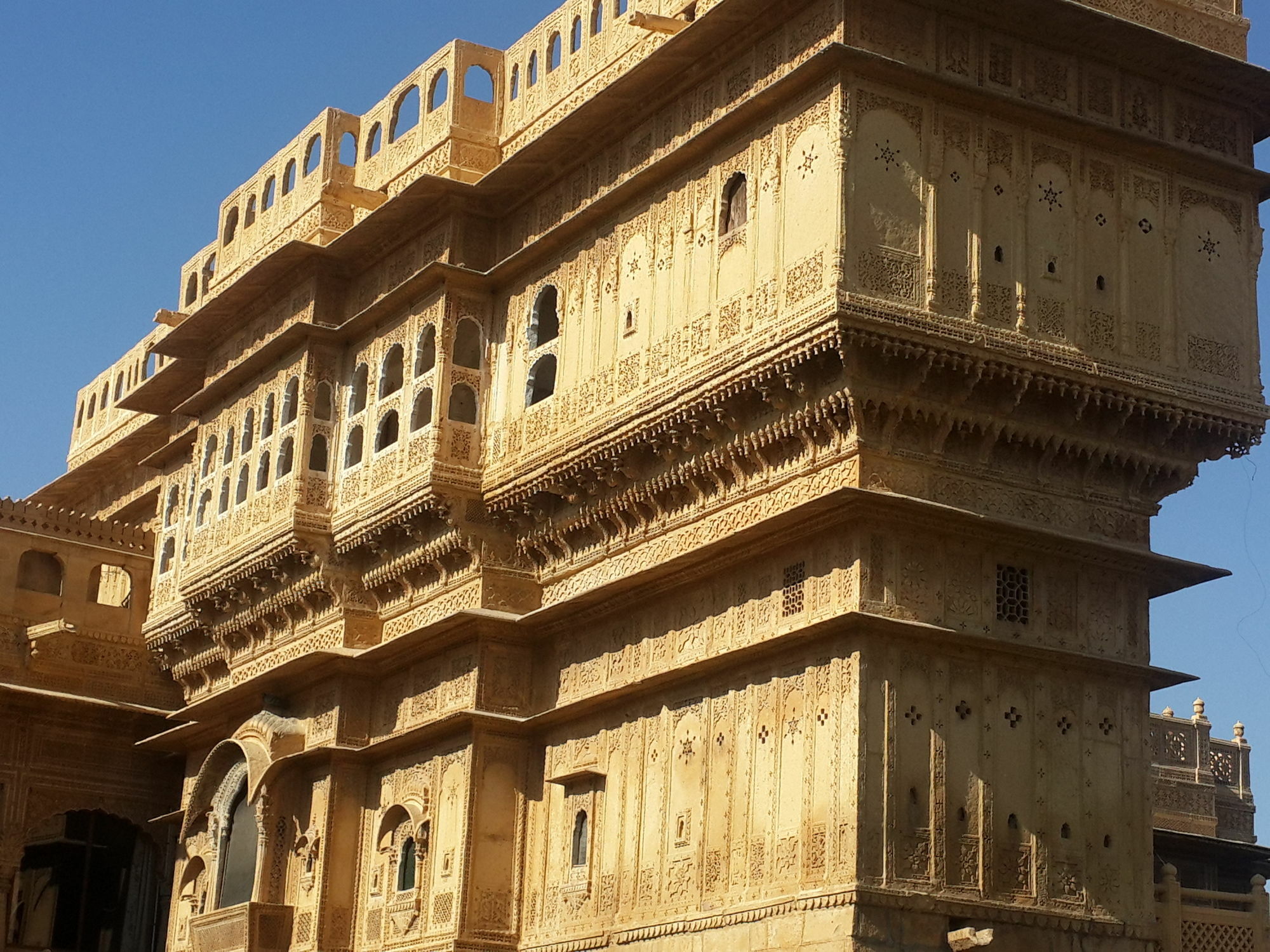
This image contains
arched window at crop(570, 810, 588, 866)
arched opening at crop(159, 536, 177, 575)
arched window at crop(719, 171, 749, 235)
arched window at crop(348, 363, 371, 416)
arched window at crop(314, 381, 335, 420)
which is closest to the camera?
arched window at crop(719, 171, 749, 235)

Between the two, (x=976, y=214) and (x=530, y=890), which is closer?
(x=976, y=214)

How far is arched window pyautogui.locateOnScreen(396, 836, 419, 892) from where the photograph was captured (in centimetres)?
2000

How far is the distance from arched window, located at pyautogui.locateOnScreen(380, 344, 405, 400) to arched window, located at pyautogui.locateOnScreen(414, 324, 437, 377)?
1.50ft

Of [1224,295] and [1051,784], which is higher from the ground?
[1224,295]

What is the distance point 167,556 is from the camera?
2577 centimetres

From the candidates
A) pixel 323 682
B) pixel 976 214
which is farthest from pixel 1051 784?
pixel 323 682

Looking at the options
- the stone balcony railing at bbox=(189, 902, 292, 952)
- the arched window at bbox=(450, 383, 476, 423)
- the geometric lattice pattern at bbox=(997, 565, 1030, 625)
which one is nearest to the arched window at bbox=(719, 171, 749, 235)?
the geometric lattice pattern at bbox=(997, 565, 1030, 625)

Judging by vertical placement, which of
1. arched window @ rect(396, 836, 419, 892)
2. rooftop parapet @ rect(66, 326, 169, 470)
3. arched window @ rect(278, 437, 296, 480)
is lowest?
arched window @ rect(396, 836, 419, 892)

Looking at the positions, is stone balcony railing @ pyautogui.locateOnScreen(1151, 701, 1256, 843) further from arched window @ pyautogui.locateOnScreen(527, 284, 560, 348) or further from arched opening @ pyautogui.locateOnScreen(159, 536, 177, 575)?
arched opening @ pyautogui.locateOnScreen(159, 536, 177, 575)

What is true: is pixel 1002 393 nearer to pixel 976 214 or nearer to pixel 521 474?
pixel 976 214

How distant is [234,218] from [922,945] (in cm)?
1361

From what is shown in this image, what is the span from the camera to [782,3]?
675 inches

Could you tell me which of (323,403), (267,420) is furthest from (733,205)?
(267,420)

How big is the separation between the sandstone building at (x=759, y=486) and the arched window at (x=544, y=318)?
0.12ft
